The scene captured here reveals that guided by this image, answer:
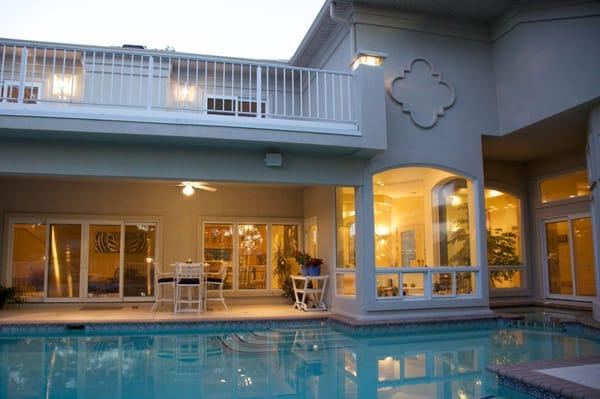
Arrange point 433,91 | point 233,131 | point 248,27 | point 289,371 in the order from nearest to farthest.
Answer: point 289,371, point 233,131, point 433,91, point 248,27

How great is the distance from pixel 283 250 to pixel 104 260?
3633 millimetres

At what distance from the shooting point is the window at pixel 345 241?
27.4 feet

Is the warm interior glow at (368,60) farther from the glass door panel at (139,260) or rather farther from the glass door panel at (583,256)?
the glass door panel at (139,260)

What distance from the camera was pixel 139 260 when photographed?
10352 millimetres

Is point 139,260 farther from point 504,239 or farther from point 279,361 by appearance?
point 504,239

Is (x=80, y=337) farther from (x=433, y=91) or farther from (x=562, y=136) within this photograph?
(x=562, y=136)

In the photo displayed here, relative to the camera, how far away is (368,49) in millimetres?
8375

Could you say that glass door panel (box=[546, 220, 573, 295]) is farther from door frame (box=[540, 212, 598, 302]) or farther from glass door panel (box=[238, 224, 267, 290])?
glass door panel (box=[238, 224, 267, 290])

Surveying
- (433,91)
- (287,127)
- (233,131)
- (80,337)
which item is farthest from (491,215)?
(80,337)

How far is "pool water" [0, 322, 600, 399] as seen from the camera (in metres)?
4.36

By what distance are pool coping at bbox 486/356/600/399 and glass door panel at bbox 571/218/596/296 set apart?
5494mm

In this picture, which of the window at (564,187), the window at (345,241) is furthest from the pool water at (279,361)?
the window at (564,187)

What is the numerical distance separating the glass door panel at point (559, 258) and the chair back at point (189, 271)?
22.8 ft

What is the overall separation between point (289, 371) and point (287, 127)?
351cm
